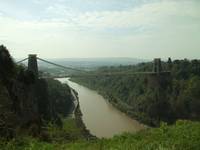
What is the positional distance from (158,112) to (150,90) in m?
3.13

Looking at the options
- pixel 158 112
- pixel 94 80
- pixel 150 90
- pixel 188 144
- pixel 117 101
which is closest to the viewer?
pixel 188 144

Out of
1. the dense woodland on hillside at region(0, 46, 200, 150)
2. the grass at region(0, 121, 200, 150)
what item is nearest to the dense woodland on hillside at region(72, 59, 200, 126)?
the dense woodland on hillside at region(0, 46, 200, 150)

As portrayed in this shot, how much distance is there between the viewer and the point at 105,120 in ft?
76.1

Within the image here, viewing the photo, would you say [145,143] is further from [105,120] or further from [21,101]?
[105,120]

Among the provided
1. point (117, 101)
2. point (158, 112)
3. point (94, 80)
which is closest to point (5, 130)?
point (158, 112)

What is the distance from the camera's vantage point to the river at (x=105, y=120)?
780 inches

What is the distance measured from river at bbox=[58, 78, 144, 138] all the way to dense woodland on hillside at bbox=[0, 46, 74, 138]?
14.3ft

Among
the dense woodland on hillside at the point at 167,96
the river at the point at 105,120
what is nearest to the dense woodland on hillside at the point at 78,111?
the dense woodland on hillside at the point at 167,96

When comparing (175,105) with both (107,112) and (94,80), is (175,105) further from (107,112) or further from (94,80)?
(94,80)

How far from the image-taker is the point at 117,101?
30219mm

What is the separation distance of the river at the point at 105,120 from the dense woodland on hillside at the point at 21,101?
4346 mm

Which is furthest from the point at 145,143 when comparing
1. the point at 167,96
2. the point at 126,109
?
the point at 126,109

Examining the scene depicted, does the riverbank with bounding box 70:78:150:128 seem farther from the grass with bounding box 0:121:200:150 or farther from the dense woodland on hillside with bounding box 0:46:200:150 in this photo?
the grass with bounding box 0:121:200:150

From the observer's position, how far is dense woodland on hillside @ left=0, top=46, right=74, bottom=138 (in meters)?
6.68
